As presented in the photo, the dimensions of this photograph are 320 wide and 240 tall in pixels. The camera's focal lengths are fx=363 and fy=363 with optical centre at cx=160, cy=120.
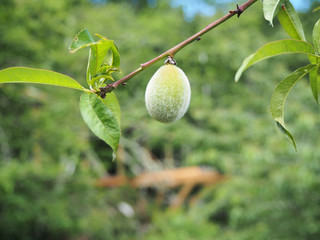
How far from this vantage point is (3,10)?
99.6 inches

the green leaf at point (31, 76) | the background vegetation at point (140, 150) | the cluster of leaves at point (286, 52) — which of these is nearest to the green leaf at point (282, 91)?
the cluster of leaves at point (286, 52)

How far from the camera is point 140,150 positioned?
14.9ft

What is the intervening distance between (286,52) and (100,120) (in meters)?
0.21

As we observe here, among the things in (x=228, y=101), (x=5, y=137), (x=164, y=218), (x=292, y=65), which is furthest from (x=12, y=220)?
(x=292, y=65)

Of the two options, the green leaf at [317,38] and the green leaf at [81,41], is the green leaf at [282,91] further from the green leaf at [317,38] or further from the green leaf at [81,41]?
the green leaf at [81,41]

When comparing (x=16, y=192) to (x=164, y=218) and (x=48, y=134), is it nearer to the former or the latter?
→ (x=48, y=134)

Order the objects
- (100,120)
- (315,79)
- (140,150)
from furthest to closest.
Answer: (140,150) < (315,79) < (100,120)

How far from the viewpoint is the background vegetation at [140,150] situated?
254 cm

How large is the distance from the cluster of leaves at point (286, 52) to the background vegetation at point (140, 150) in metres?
1.71

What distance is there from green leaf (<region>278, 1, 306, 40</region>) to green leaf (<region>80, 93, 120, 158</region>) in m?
0.25

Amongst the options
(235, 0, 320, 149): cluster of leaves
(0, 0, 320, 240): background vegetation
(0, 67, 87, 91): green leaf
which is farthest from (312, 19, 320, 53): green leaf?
(0, 0, 320, 240): background vegetation

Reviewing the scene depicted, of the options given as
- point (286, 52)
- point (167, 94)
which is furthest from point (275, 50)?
point (167, 94)

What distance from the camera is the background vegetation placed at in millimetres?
2535

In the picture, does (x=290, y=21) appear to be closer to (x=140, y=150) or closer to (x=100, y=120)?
(x=100, y=120)
